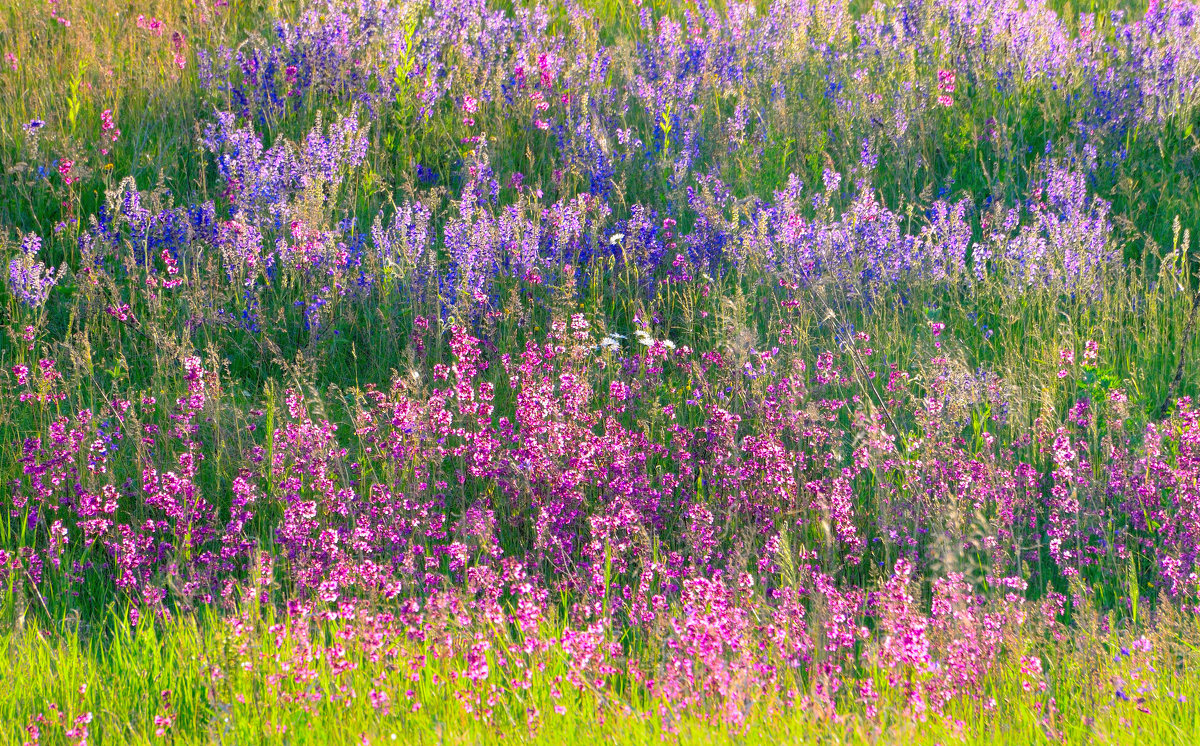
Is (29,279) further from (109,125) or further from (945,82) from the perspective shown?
(945,82)

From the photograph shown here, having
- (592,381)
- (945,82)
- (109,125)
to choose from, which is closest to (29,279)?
(109,125)

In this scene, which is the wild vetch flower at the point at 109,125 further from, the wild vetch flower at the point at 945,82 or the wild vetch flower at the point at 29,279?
the wild vetch flower at the point at 945,82

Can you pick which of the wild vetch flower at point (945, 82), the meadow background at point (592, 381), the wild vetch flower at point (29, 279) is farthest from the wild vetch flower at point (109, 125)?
the wild vetch flower at point (945, 82)

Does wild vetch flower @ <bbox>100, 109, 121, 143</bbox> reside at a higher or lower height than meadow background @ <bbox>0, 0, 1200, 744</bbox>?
higher

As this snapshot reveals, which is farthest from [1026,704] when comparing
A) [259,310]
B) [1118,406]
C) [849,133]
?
[849,133]

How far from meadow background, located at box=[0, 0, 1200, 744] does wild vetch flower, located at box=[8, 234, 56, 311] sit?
0.03 metres

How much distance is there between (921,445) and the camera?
12.4 feet

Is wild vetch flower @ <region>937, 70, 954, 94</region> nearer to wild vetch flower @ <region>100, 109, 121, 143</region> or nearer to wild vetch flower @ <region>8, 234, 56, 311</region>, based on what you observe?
wild vetch flower @ <region>100, 109, 121, 143</region>

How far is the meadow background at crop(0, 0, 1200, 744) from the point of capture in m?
2.72

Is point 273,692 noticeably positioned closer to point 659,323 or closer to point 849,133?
point 659,323

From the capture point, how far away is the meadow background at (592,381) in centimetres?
272

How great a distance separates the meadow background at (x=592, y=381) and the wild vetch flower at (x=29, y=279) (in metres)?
0.03

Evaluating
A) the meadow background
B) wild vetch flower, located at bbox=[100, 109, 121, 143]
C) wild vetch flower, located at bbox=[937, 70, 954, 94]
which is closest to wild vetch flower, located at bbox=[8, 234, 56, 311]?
the meadow background

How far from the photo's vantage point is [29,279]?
4594 millimetres
